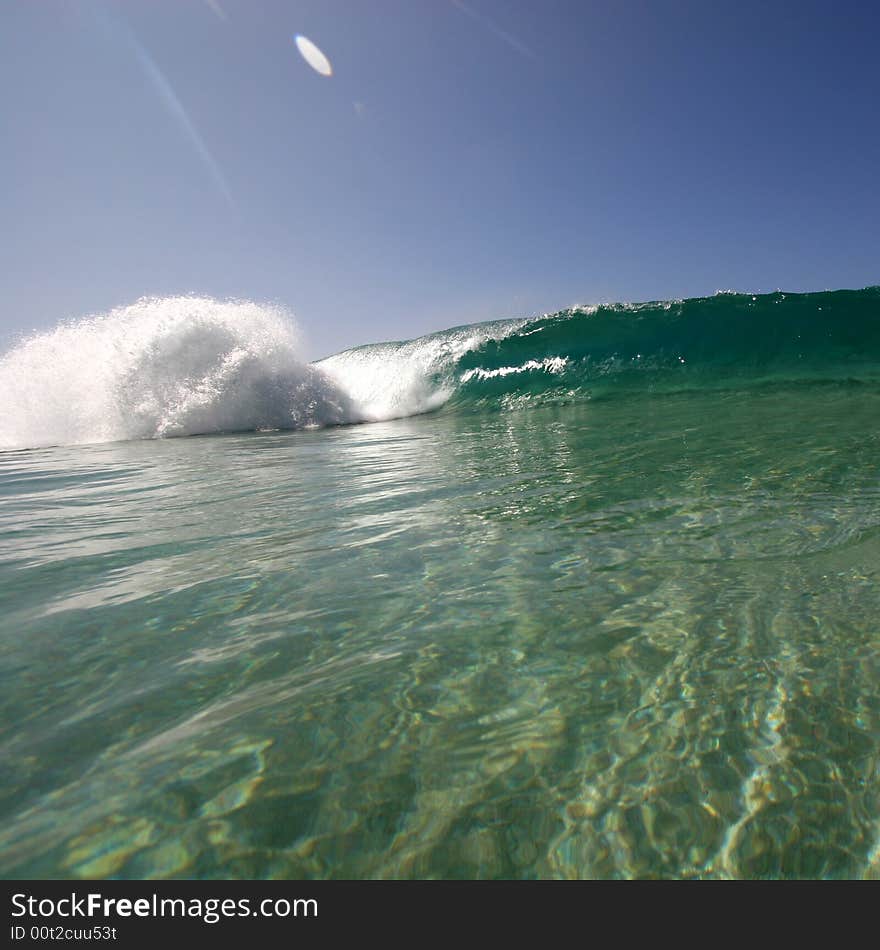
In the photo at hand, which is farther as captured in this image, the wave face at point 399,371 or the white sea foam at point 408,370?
the white sea foam at point 408,370

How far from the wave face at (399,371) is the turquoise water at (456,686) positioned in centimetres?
1087

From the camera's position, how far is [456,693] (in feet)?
4.80

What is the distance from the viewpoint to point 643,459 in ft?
16.1

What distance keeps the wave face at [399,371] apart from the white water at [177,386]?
34 mm

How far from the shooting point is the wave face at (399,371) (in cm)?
1342

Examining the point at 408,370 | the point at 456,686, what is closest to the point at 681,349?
the point at 408,370

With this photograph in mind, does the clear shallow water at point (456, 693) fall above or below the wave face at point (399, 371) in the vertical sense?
below

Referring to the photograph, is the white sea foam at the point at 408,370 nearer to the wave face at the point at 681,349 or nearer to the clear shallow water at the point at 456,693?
the wave face at the point at 681,349

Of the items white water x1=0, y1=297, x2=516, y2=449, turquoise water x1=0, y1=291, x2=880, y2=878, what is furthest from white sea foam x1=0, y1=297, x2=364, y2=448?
turquoise water x1=0, y1=291, x2=880, y2=878

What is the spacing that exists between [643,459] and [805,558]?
2691 mm

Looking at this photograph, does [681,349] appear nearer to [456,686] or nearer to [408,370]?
[408,370]

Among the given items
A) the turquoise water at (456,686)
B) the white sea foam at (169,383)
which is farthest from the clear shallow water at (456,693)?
the white sea foam at (169,383)
